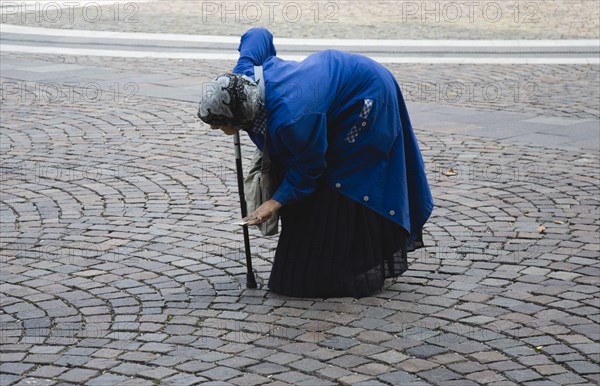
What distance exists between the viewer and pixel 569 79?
1303cm

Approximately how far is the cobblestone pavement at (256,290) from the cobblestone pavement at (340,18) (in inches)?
332

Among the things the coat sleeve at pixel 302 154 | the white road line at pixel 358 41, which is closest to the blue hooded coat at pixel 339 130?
the coat sleeve at pixel 302 154

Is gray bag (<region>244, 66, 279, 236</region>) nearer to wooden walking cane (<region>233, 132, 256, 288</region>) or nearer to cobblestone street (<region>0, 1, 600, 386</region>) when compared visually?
wooden walking cane (<region>233, 132, 256, 288</region>)

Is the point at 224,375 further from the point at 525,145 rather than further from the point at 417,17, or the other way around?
the point at 417,17

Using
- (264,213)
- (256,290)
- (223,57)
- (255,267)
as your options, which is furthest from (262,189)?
(223,57)

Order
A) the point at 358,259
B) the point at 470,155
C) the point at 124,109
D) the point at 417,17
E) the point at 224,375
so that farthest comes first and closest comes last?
the point at 417,17 < the point at 124,109 < the point at 470,155 < the point at 358,259 < the point at 224,375

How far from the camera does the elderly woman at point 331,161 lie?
5316mm

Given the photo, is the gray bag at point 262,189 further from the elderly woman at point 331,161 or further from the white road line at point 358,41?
the white road line at point 358,41

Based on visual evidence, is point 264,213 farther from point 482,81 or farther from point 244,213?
point 482,81

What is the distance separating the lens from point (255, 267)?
633cm

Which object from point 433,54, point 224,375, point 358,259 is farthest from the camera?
point 433,54

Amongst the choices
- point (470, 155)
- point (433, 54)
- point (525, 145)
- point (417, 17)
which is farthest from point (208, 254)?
point (417, 17)

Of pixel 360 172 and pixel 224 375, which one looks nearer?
pixel 224 375

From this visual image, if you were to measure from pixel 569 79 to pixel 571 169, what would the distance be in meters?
4.79
